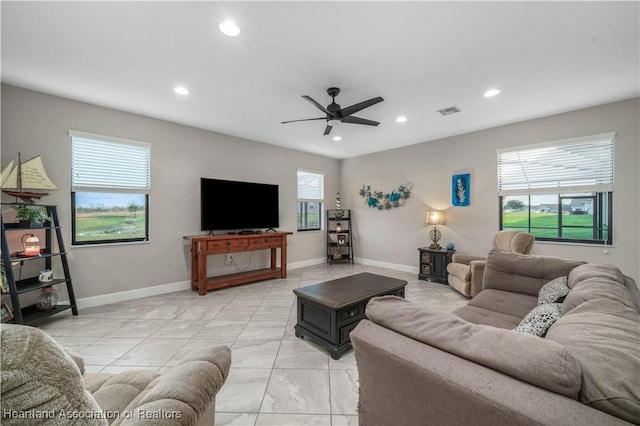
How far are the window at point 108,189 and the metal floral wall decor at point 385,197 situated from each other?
4.36 metres

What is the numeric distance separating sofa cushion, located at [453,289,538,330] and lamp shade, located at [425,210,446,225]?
7.37ft

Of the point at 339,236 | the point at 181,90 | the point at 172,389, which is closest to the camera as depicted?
the point at 172,389

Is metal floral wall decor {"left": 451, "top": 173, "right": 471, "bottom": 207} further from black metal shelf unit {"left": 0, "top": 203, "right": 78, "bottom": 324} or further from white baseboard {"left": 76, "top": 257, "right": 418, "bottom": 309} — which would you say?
black metal shelf unit {"left": 0, "top": 203, "right": 78, "bottom": 324}

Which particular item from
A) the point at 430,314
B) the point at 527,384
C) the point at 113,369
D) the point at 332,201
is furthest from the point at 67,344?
the point at 332,201

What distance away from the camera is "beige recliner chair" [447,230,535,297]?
3.39 meters

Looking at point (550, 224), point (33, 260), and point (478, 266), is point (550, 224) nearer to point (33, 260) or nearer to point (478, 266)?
point (478, 266)

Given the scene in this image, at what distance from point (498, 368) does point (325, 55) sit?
2478 mm

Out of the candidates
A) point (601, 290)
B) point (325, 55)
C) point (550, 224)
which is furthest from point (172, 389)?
point (550, 224)

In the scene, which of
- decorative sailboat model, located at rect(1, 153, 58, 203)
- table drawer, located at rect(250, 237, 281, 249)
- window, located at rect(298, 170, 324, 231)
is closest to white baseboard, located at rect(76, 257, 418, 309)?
table drawer, located at rect(250, 237, 281, 249)

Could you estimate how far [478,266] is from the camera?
3496 mm

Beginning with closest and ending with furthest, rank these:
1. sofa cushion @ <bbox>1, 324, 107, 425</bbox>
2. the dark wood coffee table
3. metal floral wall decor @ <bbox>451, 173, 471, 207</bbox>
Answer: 1. sofa cushion @ <bbox>1, 324, 107, 425</bbox>
2. the dark wood coffee table
3. metal floral wall decor @ <bbox>451, 173, 471, 207</bbox>

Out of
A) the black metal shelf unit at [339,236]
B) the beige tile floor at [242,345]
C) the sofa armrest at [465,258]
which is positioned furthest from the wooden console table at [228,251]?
the sofa armrest at [465,258]

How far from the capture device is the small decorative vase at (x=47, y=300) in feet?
9.45

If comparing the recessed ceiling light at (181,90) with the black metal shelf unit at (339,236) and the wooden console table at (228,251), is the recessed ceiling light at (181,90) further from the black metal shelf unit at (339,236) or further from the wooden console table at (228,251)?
the black metal shelf unit at (339,236)
